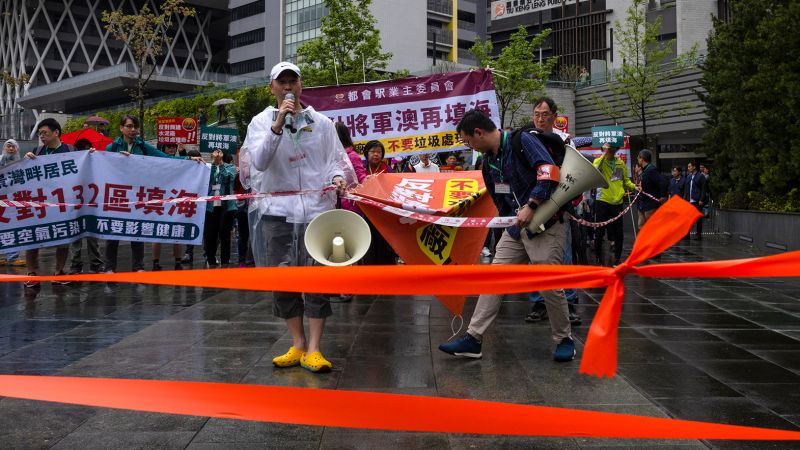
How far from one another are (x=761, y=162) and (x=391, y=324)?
12962 millimetres

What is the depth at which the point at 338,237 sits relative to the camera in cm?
496

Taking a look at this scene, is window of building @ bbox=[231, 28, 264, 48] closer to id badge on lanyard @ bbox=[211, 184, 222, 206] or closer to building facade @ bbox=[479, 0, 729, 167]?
building facade @ bbox=[479, 0, 729, 167]

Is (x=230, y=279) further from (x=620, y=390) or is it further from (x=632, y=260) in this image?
(x=620, y=390)

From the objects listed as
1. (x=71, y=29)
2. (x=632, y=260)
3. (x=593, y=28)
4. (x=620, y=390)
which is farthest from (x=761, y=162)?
(x=71, y=29)

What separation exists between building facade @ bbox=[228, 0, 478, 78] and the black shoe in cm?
5510

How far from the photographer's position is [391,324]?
6.85 metres

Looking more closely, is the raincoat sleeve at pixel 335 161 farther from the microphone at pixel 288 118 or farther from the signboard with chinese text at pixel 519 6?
the signboard with chinese text at pixel 519 6

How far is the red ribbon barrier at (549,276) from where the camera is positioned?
8.87ft

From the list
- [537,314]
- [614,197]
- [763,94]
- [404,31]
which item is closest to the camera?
[537,314]

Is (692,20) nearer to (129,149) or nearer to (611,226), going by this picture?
(611,226)

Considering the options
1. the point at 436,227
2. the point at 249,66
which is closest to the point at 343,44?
the point at 436,227

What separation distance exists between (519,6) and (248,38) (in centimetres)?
2756

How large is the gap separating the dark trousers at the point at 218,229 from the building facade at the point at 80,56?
70466 mm

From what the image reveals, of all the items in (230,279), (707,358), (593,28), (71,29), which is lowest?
(707,358)
